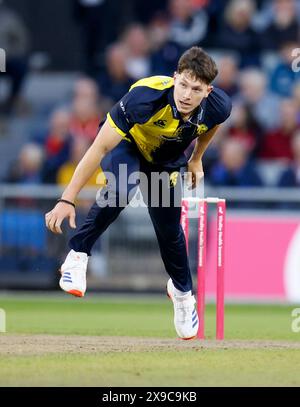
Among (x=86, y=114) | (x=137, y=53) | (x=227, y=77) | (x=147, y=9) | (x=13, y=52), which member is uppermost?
(x=147, y=9)

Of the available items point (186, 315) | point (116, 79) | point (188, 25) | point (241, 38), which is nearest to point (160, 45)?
point (188, 25)

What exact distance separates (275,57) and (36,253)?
15.2 feet

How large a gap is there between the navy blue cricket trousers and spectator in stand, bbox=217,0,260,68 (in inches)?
354

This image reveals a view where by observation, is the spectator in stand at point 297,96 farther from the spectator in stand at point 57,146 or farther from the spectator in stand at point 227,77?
the spectator in stand at point 57,146

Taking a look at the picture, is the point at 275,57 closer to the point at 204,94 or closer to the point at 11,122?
the point at 11,122

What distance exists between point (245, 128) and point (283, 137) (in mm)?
530

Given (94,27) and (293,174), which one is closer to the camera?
(293,174)

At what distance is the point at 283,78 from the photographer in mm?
17734

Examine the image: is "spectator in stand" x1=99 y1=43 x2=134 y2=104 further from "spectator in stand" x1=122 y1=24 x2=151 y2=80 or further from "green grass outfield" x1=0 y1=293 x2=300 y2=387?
"green grass outfield" x1=0 y1=293 x2=300 y2=387

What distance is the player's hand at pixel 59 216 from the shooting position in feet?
25.7

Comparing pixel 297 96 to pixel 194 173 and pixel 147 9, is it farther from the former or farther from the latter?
pixel 194 173

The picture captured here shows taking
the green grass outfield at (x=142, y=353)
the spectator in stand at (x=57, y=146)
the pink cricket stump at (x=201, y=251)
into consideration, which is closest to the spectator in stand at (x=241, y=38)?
the spectator in stand at (x=57, y=146)

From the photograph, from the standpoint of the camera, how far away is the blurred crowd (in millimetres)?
16750

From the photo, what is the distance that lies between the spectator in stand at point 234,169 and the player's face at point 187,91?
8.05 metres
